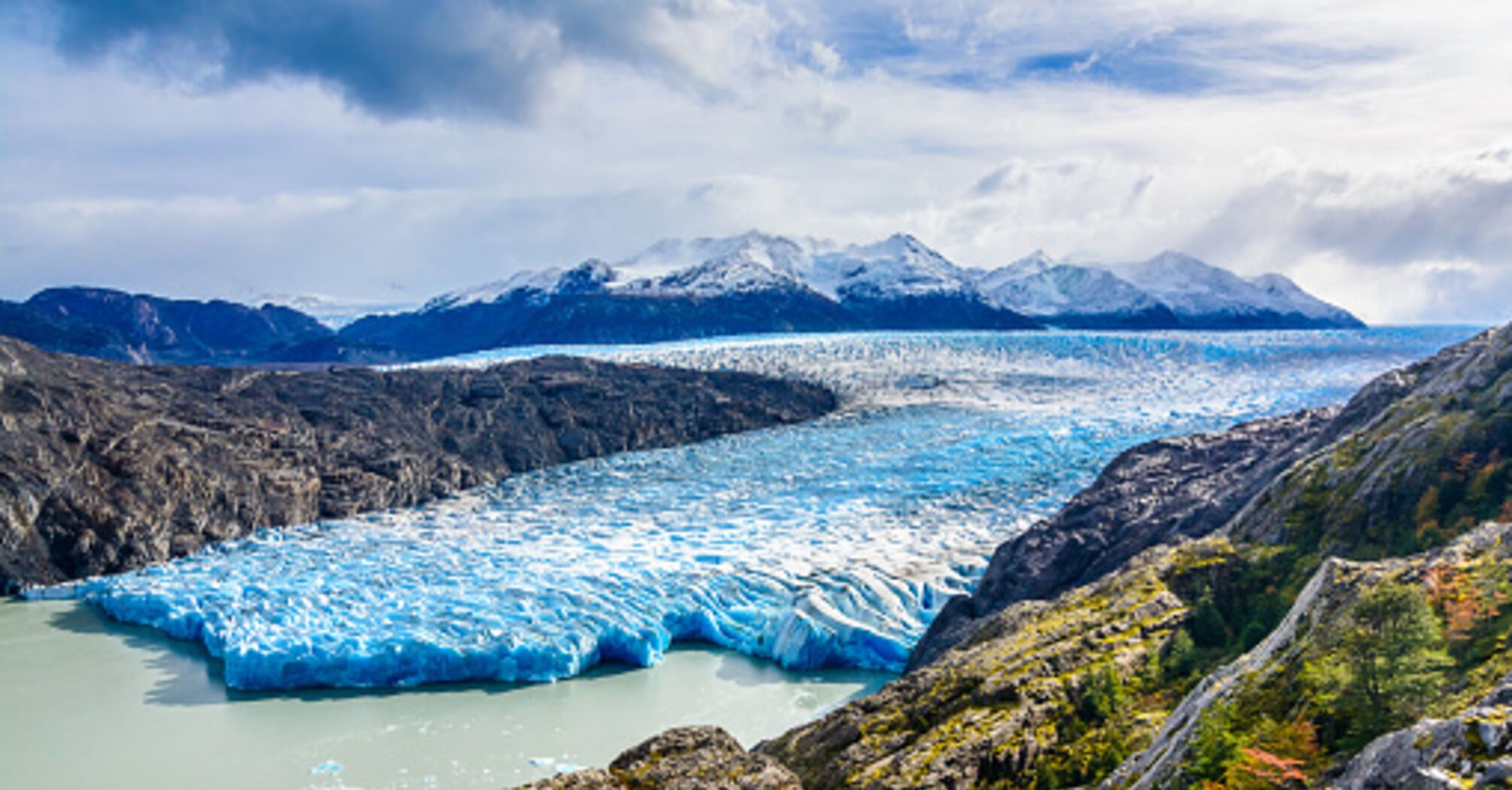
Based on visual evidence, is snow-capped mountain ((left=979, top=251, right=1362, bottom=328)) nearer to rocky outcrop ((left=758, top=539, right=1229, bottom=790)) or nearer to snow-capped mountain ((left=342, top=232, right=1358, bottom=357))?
snow-capped mountain ((left=342, top=232, right=1358, bottom=357))

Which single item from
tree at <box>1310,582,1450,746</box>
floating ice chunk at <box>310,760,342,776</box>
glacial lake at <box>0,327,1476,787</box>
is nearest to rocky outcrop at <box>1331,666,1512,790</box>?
tree at <box>1310,582,1450,746</box>

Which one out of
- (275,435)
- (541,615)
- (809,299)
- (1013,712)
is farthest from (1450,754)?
(809,299)

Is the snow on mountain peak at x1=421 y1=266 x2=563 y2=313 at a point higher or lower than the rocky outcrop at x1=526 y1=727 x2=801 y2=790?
higher

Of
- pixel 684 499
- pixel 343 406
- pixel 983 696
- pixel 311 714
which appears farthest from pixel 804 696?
pixel 343 406

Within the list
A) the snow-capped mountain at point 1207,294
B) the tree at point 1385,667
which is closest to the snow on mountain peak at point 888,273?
the snow-capped mountain at point 1207,294

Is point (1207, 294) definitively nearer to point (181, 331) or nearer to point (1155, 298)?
point (1155, 298)

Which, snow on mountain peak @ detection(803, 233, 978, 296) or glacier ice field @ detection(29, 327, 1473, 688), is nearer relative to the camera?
glacier ice field @ detection(29, 327, 1473, 688)
